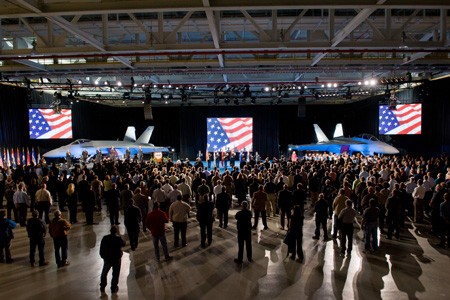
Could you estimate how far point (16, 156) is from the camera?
19.2m

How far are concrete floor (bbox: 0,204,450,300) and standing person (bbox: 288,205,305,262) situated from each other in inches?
8.9

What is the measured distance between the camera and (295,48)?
8742 millimetres

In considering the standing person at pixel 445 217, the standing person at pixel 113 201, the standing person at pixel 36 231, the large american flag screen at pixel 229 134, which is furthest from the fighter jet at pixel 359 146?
the standing person at pixel 36 231

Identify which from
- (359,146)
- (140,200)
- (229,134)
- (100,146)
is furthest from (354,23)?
(229,134)

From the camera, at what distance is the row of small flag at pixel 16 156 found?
17855 mm

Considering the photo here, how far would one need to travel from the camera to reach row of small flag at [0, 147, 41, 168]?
17.9 m

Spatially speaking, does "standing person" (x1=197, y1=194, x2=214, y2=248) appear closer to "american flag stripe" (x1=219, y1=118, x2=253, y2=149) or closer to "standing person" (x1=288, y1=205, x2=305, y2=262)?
"standing person" (x1=288, y1=205, x2=305, y2=262)

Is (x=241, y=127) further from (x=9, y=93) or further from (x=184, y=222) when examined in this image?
(x=184, y=222)

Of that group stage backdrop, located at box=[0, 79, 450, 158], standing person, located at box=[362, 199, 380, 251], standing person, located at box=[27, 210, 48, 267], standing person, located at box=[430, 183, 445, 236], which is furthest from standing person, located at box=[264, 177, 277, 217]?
stage backdrop, located at box=[0, 79, 450, 158]

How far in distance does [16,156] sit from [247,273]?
1780 centimetres

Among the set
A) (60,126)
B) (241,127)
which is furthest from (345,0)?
(241,127)

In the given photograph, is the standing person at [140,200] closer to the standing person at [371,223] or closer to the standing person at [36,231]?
the standing person at [36,231]

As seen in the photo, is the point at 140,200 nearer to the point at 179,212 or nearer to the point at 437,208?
the point at 179,212

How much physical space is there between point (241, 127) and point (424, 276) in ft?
69.9
